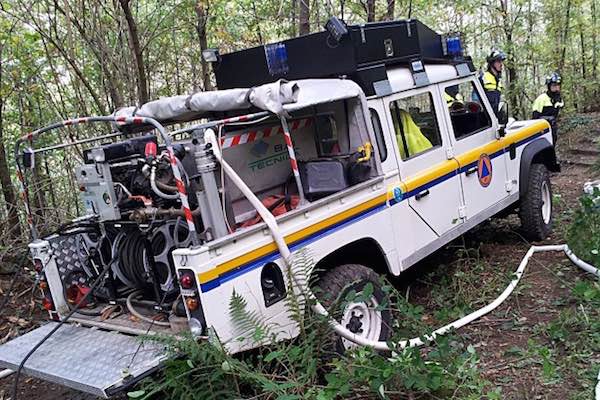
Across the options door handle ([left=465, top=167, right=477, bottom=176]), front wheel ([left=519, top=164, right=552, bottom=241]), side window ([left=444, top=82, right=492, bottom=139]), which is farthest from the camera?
front wheel ([left=519, top=164, right=552, bottom=241])

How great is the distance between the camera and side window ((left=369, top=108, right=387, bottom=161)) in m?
4.52

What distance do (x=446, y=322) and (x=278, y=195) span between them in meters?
1.67

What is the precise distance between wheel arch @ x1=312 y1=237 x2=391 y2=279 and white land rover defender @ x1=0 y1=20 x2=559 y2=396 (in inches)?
0.6

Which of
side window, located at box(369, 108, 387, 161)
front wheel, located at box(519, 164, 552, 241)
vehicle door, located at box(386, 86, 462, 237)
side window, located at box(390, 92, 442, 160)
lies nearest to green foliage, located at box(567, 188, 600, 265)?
front wheel, located at box(519, 164, 552, 241)

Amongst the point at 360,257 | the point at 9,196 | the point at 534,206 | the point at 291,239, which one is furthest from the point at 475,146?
the point at 9,196

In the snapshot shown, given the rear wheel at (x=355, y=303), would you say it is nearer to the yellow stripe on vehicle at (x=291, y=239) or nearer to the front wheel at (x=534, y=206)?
the yellow stripe on vehicle at (x=291, y=239)

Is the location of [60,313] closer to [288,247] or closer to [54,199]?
[288,247]

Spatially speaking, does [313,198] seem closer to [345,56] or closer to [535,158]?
[345,56]

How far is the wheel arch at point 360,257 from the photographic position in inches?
163

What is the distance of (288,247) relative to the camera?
11.8 feet

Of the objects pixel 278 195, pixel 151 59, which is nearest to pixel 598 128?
pixel 151 59

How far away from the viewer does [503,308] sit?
487 centimetres

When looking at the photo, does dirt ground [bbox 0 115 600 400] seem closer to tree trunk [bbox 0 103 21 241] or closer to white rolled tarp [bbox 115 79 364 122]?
tree trunk [bbox 0 103 21 241]

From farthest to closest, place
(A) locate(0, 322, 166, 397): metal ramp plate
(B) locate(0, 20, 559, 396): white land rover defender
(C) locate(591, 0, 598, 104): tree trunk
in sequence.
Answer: (C) locate(591, 0, 598, 104): tree trunk, (B) locate(0, 20, 559, 396): white land rover defender, (A) locate(0, 322, 166, 397): metal ramp plate
